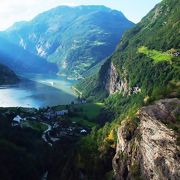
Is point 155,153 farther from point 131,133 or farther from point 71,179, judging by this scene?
point 71,179

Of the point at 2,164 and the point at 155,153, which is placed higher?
the point at 155,153

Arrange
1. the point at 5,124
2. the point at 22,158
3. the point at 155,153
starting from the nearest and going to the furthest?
the point at 155,153 < the point at 22,158 < the point at 5,124

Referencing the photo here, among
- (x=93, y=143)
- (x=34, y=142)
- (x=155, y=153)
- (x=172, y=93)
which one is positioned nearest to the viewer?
(x=155, y=153)

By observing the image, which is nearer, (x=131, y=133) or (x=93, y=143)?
(x=131, y=133)

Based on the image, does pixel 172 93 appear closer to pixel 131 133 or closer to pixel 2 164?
pixel 131 133

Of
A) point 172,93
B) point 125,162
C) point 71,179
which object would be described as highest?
point 172,93

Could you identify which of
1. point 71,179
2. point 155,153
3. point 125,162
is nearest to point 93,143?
point 71,179
